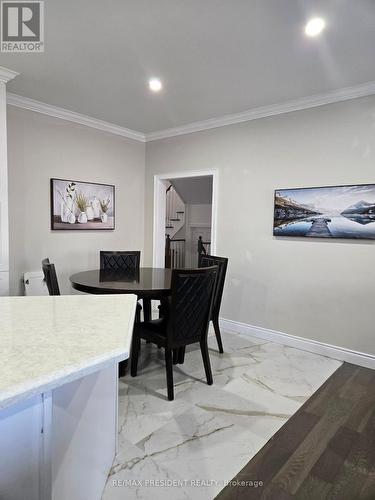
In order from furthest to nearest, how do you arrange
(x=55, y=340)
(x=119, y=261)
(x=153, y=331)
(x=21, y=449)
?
(x=119, y=261) → (x=153, y=331) → (x=55, y=340) → (x=21, y=449)

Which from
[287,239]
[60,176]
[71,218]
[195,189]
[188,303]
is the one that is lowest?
[188,303]

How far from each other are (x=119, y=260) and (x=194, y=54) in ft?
7.60

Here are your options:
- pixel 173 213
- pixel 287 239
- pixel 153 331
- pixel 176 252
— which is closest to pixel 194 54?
pixel 287 239

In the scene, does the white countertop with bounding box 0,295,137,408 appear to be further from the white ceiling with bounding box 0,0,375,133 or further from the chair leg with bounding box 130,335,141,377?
the white ceiling with bounding box 0,0,375,133

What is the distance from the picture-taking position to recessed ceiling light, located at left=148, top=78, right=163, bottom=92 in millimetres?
2979

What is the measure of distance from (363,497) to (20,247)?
12.0 feet

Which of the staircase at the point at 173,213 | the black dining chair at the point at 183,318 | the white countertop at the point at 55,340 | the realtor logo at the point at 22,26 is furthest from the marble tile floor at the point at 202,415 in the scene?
the staircase at the point at 173,213

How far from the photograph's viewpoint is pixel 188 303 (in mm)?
2486

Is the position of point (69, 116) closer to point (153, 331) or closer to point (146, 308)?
point (146, 308)

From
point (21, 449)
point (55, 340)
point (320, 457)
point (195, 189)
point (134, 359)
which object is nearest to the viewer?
point (21, 449)

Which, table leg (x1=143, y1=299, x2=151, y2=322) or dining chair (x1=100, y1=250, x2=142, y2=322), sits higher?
dining chair (x1=100, y1=250, x2=142, y2=322)

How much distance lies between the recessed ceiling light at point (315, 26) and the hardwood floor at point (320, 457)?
2674mm

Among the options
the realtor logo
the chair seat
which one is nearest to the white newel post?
the realtor logo

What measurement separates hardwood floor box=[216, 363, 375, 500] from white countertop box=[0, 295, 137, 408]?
3.78ft
